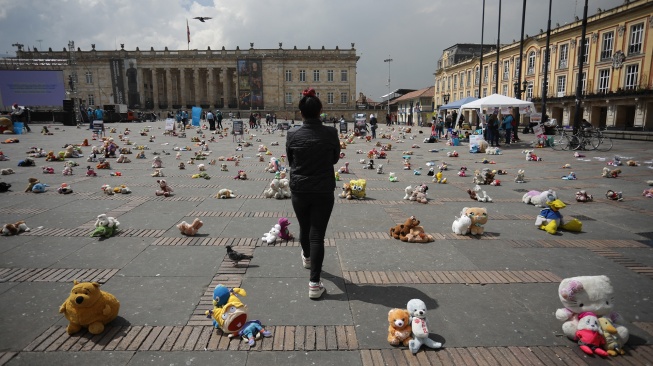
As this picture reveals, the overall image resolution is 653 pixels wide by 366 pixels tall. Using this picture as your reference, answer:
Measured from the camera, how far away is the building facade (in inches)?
1293

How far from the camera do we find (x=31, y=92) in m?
42.2

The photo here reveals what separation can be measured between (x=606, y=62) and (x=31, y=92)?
197ft

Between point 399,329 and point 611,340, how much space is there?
1.64 metres

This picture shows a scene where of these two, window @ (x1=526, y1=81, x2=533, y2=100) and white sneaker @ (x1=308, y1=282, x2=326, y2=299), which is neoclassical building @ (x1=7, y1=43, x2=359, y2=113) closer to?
window @ (x1=526, y1=81, x2=533, y2=100)

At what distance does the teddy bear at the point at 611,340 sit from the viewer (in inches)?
116

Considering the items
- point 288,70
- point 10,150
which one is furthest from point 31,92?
point 288,70

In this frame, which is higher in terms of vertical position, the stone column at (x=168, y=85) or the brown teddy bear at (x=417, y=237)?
the stone column at (x=168, y=85)

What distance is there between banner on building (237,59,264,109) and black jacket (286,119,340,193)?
76.5 meters

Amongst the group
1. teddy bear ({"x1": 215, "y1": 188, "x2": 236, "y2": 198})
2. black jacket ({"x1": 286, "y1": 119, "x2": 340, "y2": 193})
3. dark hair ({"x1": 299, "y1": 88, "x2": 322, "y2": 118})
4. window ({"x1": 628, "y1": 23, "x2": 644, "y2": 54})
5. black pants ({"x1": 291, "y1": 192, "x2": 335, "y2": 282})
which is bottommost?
teddy bear ({"x1": 215, "y1": 188, "x2": 236, "y2": 198})

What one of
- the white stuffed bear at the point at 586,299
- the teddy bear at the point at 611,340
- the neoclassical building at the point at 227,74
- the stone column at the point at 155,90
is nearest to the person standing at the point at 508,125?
the white stuffed bear at the point at 586,299

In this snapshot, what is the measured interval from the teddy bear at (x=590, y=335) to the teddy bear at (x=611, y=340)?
0.03 metres

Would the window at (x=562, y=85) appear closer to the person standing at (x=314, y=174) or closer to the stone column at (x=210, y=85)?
the person standing at (x=314, y=174)

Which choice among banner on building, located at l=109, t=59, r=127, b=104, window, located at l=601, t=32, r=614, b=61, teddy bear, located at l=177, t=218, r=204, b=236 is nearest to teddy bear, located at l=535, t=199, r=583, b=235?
teddy bear, located at l=177, t=218, r=204, b=236

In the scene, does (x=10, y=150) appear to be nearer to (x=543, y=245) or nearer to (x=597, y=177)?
(x=543, y=245)
